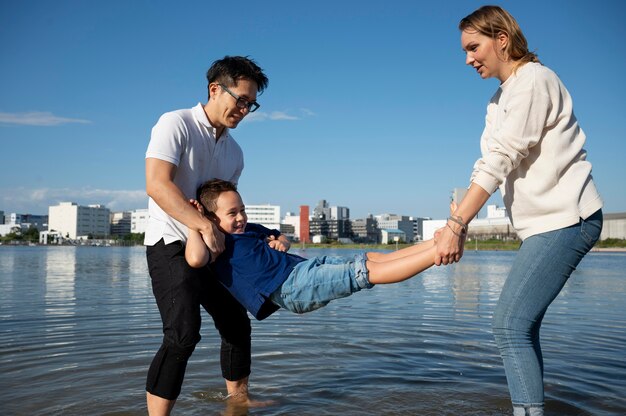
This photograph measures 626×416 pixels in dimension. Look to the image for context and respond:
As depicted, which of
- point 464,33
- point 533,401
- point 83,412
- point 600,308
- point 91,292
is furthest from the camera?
point 91,292

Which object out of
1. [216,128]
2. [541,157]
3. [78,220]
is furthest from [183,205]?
[78,220]

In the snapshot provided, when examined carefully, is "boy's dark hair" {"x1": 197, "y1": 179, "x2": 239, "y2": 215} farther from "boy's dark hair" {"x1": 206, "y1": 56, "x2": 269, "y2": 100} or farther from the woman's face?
the woman's face

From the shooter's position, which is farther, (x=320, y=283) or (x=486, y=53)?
(x=320, y=283)

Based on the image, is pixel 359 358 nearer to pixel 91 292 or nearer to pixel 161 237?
pixel 161 237

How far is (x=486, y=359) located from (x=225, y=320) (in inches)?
114

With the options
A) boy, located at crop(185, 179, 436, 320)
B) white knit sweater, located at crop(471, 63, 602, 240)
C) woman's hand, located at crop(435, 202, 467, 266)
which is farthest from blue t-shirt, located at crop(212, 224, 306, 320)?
white knit sweater, located at crop(471, 63, 602, 240)

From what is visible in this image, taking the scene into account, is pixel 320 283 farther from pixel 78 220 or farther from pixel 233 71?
pixel 78 220

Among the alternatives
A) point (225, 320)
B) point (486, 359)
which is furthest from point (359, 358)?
point (225, 320)

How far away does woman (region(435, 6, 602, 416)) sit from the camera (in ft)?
8.89

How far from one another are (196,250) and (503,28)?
211 cm

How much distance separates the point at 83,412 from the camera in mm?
3779

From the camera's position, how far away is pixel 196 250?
3164 mm

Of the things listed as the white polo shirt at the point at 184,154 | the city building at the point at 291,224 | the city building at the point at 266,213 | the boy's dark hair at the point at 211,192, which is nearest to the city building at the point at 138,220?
the city building at the point at 266,213

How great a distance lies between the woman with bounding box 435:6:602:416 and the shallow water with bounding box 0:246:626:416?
52.0 inches
